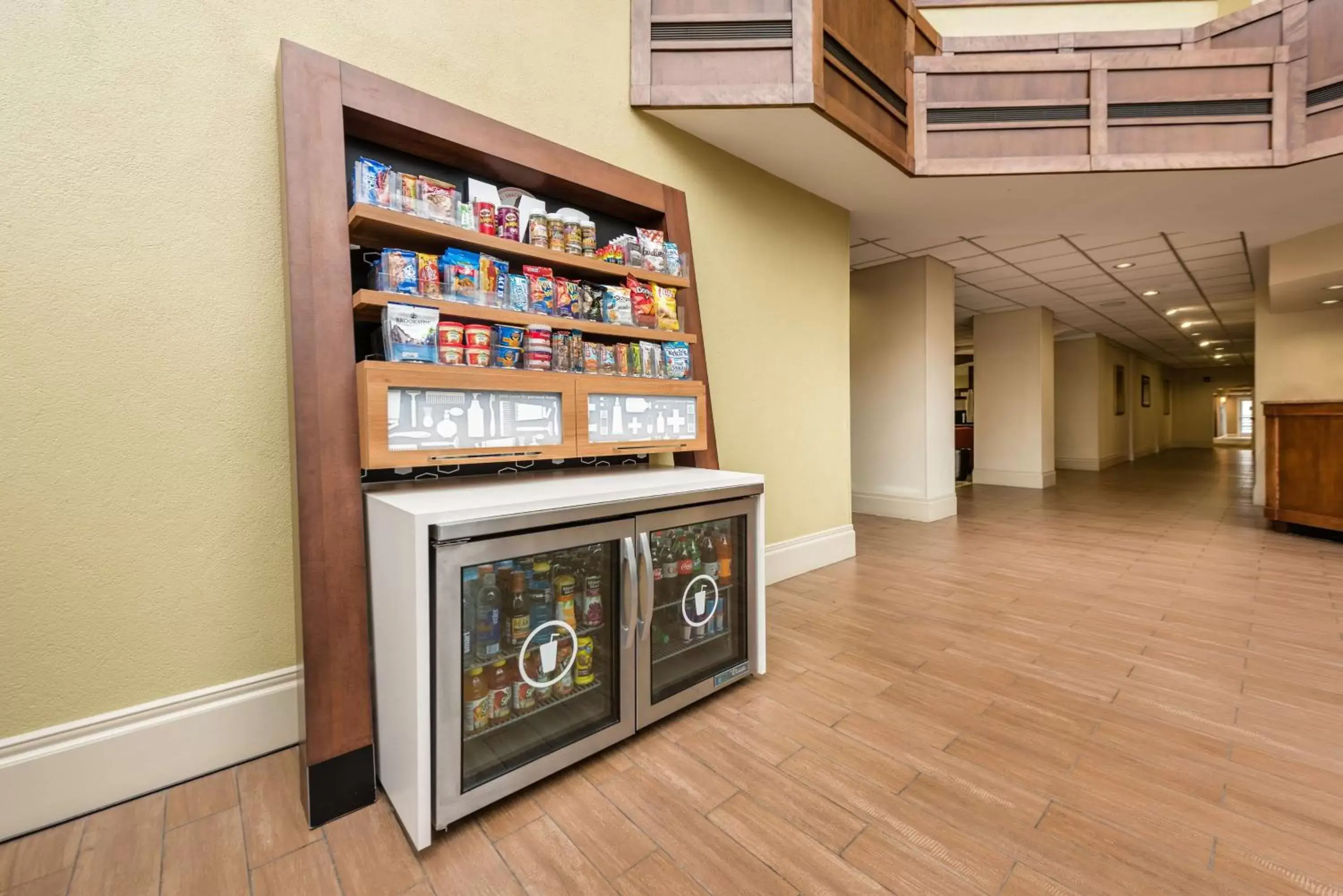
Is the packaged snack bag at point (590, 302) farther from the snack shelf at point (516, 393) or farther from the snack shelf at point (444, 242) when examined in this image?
the snack shelf at point (516, 393)

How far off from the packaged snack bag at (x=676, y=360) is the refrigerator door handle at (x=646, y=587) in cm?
81

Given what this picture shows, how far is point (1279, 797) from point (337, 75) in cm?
313

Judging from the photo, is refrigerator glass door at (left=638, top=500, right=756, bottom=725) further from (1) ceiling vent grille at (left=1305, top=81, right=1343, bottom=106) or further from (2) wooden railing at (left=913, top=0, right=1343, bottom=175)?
(1) ceiling vent grille at (left=1305, top=81, right=1343, bottom=106)

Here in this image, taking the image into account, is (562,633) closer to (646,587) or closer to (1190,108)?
(646,587)

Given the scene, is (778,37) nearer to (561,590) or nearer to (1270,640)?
(561,590)

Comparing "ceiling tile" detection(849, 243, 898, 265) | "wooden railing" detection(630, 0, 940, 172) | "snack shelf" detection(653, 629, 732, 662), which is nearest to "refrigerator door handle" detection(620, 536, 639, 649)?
"snack shelf" detection(653, 629, 732, 662)

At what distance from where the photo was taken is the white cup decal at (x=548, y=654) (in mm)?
1436

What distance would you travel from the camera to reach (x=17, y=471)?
1.33m

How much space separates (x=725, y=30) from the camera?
94.9 inches

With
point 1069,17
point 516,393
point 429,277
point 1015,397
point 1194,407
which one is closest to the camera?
point 429,277

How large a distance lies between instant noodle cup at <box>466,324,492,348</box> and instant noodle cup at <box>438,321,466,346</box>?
23mm

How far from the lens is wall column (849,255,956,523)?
4.98 meters

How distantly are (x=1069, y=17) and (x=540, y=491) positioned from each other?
4929 millimetres

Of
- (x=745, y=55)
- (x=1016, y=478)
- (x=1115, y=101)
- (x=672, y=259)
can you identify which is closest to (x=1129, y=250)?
(x=1115, y=101)
